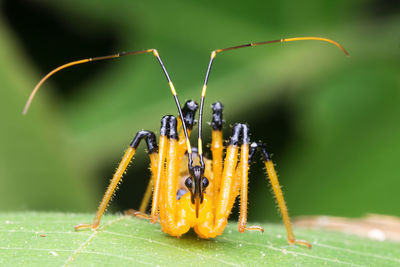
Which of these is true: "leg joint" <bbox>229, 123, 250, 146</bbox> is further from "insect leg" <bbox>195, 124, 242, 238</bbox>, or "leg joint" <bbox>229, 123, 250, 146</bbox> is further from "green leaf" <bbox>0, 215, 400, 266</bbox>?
"green leaf" <bbox>0, 215, 400, 266</bbox>

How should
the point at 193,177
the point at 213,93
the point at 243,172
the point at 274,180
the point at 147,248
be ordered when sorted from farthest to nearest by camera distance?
the point at 213,93 → the point at 274,180 → the point at 243,172 → the point at 193,177 → the point at 147,248

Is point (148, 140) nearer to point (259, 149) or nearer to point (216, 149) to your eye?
point (216, 149)

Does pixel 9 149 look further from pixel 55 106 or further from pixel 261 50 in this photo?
pixel 261 50

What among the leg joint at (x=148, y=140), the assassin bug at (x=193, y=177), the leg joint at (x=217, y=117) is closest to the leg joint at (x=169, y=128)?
the assassin bug at (x=193, y=177)

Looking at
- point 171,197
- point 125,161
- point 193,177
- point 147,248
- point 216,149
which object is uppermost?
point 216,149

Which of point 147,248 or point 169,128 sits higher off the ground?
point 169,128

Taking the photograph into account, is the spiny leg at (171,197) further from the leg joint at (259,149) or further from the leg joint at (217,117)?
the leg joint at (259,149)

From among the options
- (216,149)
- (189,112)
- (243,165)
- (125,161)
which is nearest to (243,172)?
A: (243,165)
